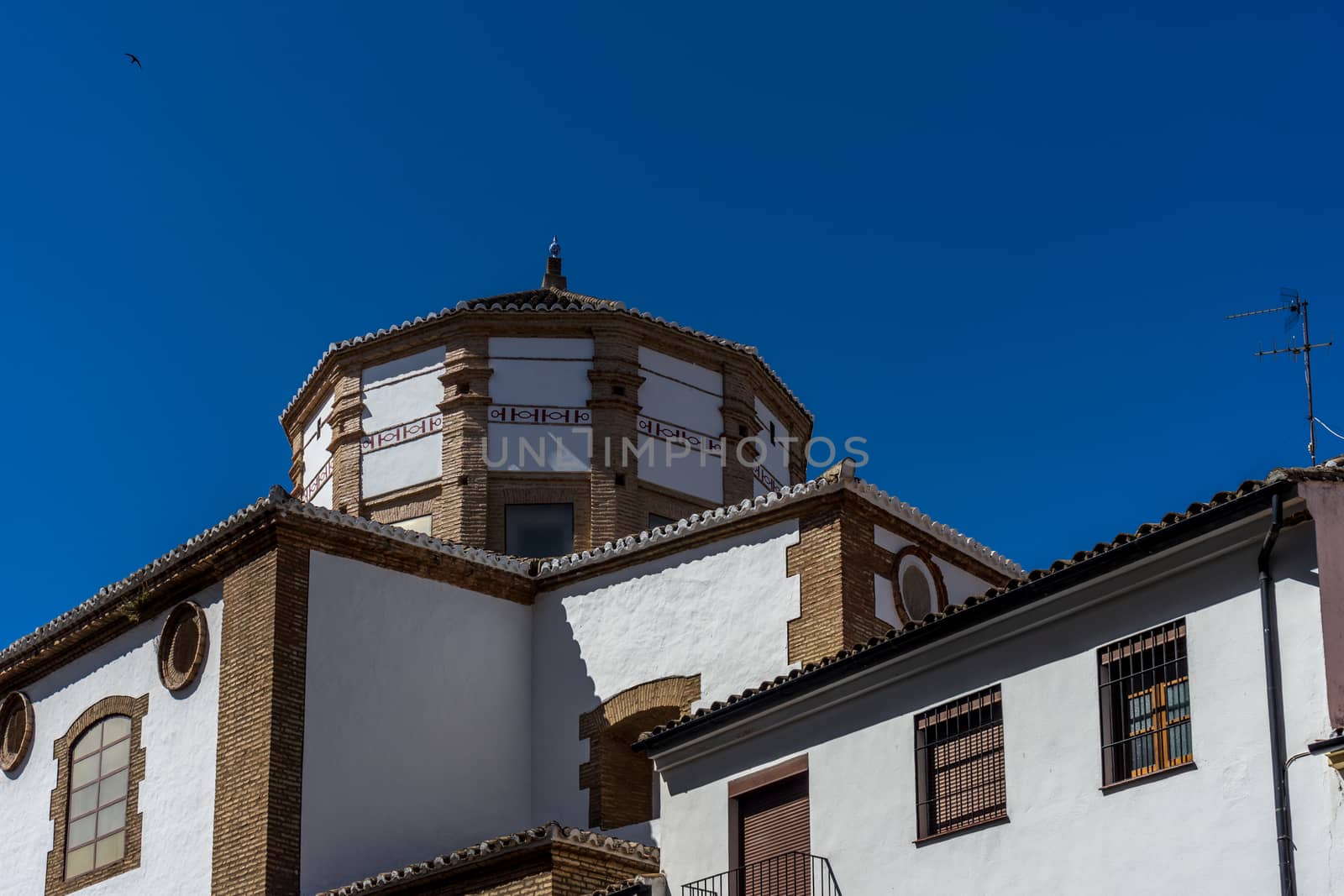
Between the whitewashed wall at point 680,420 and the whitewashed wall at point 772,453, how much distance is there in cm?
72

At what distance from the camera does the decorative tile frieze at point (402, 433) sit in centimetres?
2556

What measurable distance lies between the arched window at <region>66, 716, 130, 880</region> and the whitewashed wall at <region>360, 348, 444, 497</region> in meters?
4.83

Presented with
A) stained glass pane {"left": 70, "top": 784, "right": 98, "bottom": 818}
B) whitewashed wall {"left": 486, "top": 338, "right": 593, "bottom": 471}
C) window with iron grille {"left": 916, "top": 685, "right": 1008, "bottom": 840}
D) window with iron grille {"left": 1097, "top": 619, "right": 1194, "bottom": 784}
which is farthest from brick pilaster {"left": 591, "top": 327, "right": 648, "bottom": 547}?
window with iron grille {"left": 1097, "top": 619, "right": 1194, "bottom": 784}

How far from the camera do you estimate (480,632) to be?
22.1 m

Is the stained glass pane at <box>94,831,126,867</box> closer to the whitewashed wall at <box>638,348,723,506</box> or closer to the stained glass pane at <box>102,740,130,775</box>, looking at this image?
the stained glass pane at <box>102,740,130,775</box>

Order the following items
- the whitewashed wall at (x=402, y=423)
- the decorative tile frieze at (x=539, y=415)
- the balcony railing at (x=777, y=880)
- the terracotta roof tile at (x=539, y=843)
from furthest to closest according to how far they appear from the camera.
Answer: the whitewashed wall at (x=402, y=423) → the decorative tile frieze at (x=539, y=415) → the terracotta roof tile at (x=539, y=843) → the balcony railing at (x=777, y=880)

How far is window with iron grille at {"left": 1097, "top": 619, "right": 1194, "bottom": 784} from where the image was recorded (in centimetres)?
1237

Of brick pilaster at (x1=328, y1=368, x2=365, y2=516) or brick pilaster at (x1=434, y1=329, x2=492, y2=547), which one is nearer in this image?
brick pilaster at (x1=434, y1=329, x2=492, y2=547)

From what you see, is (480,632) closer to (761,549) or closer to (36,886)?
(761,549)

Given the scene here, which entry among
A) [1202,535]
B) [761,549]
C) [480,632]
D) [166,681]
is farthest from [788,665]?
[1202,535]

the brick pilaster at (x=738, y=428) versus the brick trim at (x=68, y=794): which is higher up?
the brick pilaster at (x=738, y=428)

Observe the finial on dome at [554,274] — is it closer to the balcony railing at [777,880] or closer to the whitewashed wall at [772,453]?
the whitewashed wall at [772,453]

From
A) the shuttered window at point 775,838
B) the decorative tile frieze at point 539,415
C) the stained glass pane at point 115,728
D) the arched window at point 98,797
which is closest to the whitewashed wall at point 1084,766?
the shuttered window at point 775,838

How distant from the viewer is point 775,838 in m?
15.1
